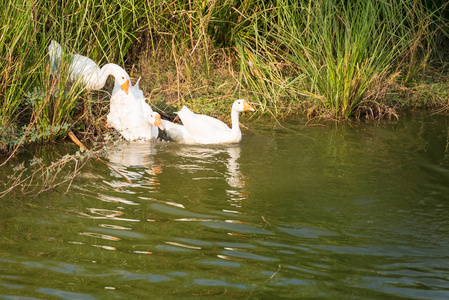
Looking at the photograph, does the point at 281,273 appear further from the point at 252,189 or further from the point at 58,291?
the point at 252,189

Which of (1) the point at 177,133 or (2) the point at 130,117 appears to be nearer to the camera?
(2) the point at 130,117

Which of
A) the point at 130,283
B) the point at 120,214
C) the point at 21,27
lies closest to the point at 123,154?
the point at 21,27

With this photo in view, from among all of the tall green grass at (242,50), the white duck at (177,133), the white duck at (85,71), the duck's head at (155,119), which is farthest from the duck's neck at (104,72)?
the white duck at (177,133)

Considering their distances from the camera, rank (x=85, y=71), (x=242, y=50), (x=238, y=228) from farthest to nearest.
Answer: (x=242, y=50), (x=85, y=71), (x=238, y=228)

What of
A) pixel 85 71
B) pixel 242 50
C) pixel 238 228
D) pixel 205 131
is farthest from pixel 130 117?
pixel 238 228

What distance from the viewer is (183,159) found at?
268 inches

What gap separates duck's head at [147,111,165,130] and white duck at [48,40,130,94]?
0.42 metres

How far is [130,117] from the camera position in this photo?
7527mm

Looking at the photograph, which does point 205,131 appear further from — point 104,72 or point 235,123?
point 104,72

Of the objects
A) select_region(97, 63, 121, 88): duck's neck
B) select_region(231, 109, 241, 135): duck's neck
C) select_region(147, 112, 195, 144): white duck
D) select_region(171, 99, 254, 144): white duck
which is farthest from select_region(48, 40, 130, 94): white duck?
select_region(231, 109, 241, 135): duck's neck

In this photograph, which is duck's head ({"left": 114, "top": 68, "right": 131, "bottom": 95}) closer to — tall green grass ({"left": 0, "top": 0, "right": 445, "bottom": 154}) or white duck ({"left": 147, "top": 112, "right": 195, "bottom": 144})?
tall green grass ({"left": 0, "top": 0, "right": 445, "bottom": 154})

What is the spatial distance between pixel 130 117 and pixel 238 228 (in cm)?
318

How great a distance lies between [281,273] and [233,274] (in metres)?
0.29

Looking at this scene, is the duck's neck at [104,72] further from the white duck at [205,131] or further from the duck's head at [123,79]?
the white duck at [205,131]
